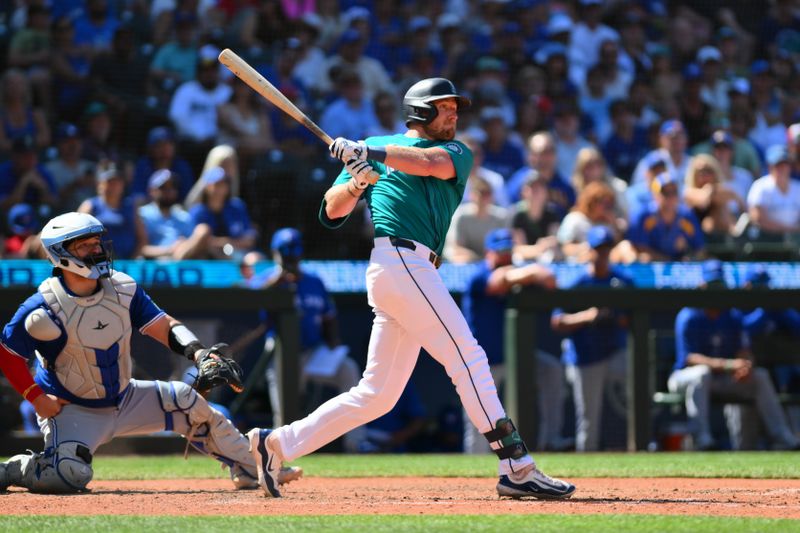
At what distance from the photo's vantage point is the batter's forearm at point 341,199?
5336 mm

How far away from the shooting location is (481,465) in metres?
7.62

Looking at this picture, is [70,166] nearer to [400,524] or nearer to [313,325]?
[313,325]

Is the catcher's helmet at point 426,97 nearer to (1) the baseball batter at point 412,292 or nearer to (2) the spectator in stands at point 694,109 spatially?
(1) the baseball batter at point 412,292

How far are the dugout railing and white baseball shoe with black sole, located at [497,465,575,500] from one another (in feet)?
11.7

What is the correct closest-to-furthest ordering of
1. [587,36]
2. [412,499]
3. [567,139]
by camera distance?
[412,499] → [567,139] → [587,36]

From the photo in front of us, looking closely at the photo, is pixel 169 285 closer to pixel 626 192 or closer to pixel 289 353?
pixel 289 353

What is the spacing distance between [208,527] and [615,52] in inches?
389

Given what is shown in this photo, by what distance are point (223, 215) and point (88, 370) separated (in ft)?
13.4

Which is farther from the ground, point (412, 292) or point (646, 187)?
point (646, 187)

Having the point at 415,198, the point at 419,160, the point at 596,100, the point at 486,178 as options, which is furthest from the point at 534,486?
the point at 596,100

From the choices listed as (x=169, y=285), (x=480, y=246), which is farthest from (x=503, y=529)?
(x=480, y=246)

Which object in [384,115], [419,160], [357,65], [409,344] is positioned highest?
[357,65]

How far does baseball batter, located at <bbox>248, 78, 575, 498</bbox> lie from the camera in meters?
5.28

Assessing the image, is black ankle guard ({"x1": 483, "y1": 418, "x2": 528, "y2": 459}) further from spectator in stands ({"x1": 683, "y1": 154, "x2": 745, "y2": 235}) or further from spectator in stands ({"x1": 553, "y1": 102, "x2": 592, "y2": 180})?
spectator in stands ({"x1": 553, "y1": 102, "x2": 592, "y2": 180})
